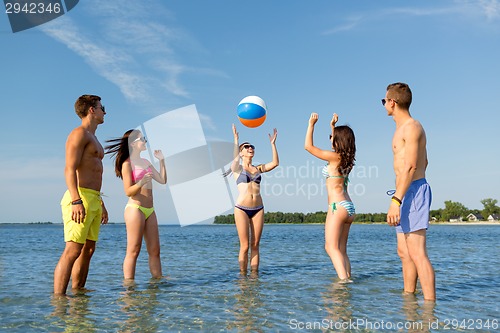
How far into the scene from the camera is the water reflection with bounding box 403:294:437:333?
4551mm

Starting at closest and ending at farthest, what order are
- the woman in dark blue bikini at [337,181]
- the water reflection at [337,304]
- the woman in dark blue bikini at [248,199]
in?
the water reflection at [337,304], the woman in dark blue bikini at [337,181], the woman in dark blue bikini at [248,199]

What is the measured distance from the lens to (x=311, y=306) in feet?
18.6

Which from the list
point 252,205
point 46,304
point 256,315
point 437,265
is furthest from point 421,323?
point 437,265

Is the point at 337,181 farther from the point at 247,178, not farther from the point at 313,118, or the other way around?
the point at 247,178

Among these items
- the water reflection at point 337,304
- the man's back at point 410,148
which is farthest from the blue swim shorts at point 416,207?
the water reflection at point 337,304

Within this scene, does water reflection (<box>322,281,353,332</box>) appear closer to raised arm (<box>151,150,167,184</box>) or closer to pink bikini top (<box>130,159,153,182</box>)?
raised arm (<box>151,150,167,184</box>)

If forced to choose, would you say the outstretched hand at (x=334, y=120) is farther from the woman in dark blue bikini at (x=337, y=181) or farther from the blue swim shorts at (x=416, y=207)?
the blue swim shorts at (x=416, y=207)

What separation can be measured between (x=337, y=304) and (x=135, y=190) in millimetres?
3678

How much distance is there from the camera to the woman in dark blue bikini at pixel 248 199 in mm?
8320

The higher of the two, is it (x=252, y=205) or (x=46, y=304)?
(x=252, y=205)

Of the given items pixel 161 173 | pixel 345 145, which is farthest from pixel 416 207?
pixel 161 173

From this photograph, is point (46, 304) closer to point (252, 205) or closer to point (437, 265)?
point (252, 205)

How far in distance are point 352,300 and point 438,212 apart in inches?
6013

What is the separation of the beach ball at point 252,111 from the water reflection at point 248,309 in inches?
130
